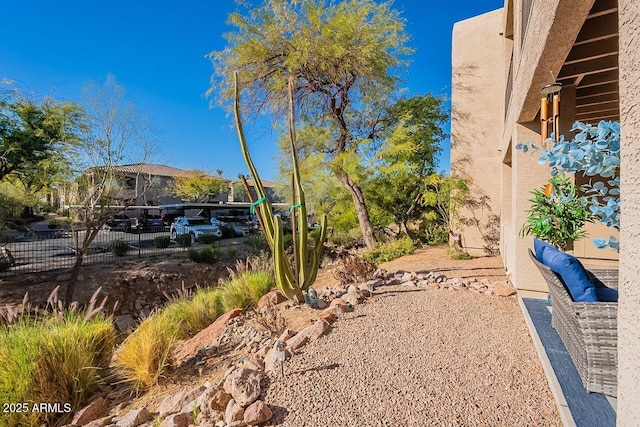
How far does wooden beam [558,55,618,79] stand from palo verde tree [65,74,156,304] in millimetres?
10296

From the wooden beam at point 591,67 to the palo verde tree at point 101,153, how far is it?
33.8 ft

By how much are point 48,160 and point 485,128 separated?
15.1 m

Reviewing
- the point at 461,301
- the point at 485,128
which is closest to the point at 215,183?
the point at 485,128

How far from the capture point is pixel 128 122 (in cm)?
997

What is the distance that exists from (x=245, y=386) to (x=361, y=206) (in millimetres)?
10744

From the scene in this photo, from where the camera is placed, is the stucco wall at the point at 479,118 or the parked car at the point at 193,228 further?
the parked car at the point at 193,228

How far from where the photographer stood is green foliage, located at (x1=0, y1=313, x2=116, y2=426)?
310 cm

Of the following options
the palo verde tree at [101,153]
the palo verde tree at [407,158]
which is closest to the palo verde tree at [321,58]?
the palo verde tree at [407,158]

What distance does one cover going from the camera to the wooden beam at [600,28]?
3213 mm

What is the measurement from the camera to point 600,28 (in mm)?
3281

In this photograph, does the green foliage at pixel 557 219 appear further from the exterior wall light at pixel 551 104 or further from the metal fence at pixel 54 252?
the metal fence at pixel 54 252

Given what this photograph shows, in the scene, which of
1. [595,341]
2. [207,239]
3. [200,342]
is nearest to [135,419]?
[200,342]

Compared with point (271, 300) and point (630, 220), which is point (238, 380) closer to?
point (630, 220)

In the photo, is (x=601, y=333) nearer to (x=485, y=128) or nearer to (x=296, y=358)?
(x=296, y=358)
